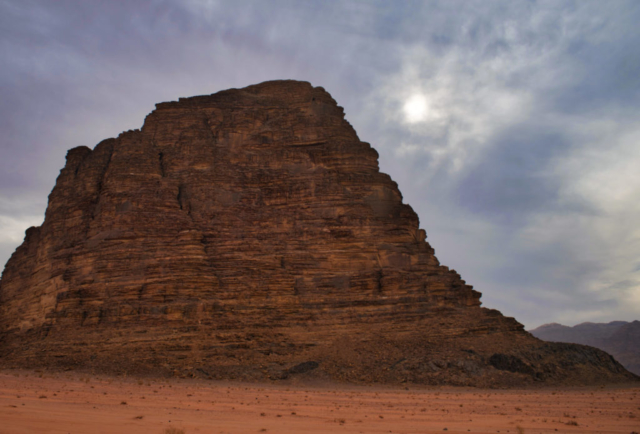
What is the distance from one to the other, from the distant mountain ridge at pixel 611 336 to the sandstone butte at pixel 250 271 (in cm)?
8566

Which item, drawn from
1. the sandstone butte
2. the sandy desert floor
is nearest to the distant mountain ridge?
the sandstone butte

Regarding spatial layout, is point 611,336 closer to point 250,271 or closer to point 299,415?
point 250,271

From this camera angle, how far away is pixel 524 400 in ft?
84.9

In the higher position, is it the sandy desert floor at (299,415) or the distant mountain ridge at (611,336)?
the distant mountain ridge at (611,336)

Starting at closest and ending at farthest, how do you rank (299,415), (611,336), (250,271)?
(299,415) < (250,271) < (611,336)

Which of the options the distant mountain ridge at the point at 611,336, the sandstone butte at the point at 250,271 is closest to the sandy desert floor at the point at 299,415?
the sandstone butte at the point at 250,271

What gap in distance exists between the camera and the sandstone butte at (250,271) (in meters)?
37.8

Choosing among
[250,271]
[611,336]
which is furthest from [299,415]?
[611,336]

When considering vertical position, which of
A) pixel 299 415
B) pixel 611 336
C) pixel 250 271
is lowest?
pixel 299 415

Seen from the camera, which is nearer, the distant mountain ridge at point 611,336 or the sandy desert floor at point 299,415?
the sandy desert floor at point 299,415

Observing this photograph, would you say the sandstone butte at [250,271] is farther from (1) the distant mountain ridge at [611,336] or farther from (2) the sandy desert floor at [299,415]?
(1) the distant mountain ridge at [611,336]

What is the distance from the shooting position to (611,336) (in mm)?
140000

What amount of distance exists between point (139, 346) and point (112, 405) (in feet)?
68.3

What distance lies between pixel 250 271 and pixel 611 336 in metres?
131
